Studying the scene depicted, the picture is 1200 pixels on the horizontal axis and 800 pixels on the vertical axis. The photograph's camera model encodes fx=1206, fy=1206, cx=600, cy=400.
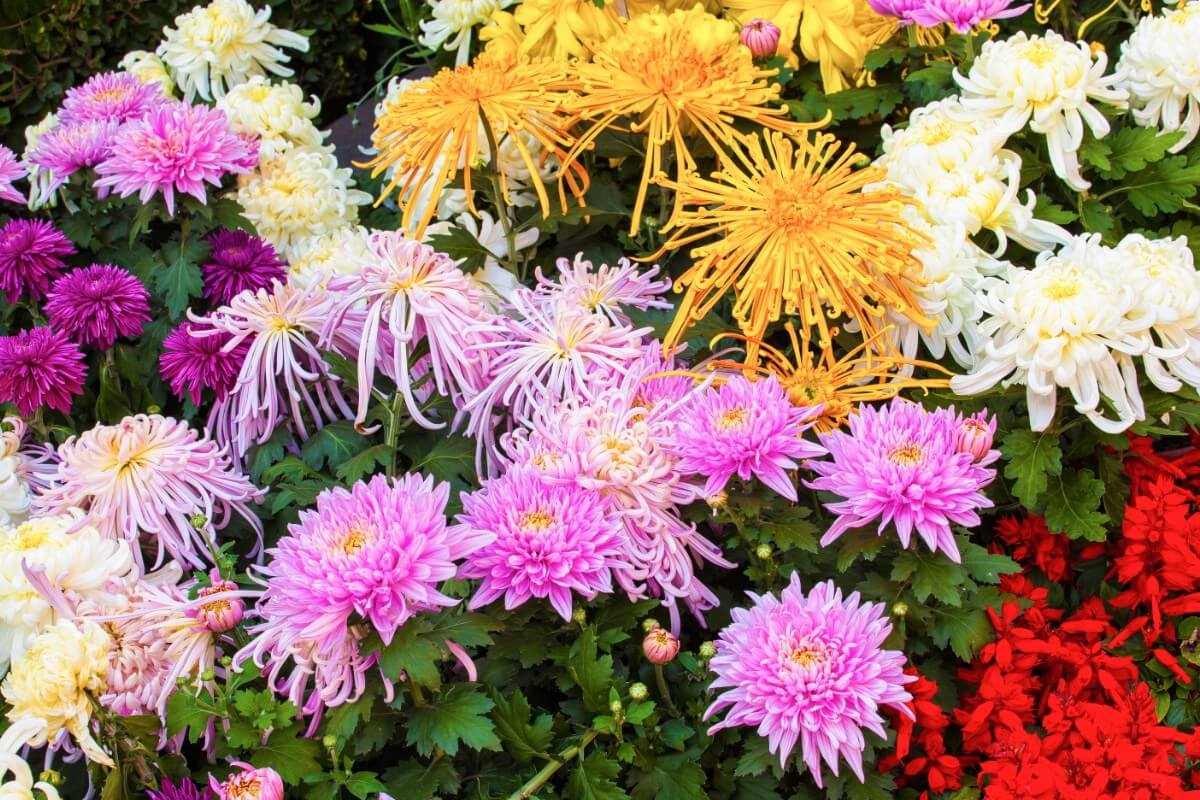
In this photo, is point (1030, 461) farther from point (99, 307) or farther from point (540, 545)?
point (99, 307)

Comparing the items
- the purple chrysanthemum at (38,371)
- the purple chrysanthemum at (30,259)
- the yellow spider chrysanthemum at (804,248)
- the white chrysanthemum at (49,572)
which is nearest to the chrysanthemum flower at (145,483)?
the white chrysanthemum at (49,572)

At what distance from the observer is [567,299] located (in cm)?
138

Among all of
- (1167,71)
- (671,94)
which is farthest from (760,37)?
(1167,71)

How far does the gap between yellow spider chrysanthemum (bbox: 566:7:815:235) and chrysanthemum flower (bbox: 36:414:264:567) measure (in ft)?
1.81

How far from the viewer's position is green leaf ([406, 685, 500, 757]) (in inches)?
39.7

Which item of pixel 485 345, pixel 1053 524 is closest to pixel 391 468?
pixel 485 345

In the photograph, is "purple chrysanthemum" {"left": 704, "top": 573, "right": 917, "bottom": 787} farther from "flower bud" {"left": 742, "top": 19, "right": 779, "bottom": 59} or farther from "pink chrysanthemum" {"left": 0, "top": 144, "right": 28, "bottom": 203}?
"pink chrysanthemum" {"left": 0, "top": 144, "right": 28, "bottom": 203}

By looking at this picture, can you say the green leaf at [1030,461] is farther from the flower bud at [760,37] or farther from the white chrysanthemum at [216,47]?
the white chrysanthemum at [216,47]

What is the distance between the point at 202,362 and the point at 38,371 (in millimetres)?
224

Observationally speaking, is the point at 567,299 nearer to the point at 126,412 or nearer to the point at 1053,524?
the point at 1053,524

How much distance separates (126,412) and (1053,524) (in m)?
1.18

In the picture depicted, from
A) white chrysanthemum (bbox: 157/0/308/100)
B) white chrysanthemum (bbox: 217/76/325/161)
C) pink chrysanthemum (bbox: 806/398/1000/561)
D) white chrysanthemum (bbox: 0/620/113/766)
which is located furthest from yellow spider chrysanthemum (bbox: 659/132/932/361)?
white chrysanthemum (bbox: 157/0/308/100)

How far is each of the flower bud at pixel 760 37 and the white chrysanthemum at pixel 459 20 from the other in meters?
0.51

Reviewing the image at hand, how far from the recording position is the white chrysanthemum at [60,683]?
110cm
